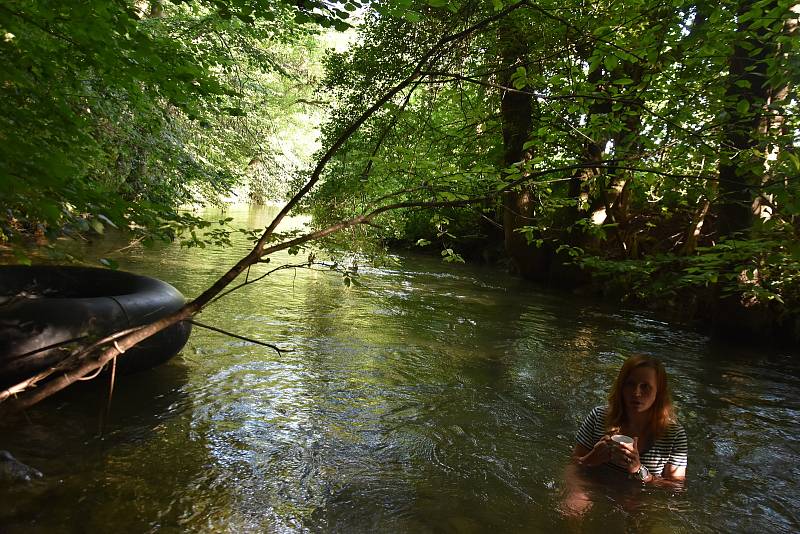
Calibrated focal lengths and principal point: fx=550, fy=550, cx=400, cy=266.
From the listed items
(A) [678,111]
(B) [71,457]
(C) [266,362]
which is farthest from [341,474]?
(A) [678,111]

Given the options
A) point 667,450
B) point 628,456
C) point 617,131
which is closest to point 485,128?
point 617,131

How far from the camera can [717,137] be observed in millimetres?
4168

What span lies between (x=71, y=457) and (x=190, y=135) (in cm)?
975

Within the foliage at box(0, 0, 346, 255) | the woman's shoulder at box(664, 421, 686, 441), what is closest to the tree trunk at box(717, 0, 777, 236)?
the woman's shoulder at box(664, 421, 686, 441)

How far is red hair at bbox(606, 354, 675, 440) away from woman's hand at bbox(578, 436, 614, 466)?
12cm

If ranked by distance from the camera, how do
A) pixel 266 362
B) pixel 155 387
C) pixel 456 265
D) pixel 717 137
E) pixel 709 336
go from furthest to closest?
pixel 456 265
pixel 709 336
pixel 266 362
pixel 155 387
pixel 717 137

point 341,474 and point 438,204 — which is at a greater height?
point 438,204

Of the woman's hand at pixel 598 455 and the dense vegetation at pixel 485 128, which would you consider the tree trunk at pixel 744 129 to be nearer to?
the dense vegetation at pixel 485 128

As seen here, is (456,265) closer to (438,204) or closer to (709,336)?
(709,336)

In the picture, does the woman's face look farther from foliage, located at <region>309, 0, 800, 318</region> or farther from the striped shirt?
foliage, located at <region>309, 0, 800, 318</region>

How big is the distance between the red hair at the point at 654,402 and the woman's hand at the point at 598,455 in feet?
0.39

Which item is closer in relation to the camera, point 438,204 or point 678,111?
point 438,204

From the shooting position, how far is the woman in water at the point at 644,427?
3.61 meters

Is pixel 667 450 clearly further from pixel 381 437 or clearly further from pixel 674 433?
pixel 381 437
